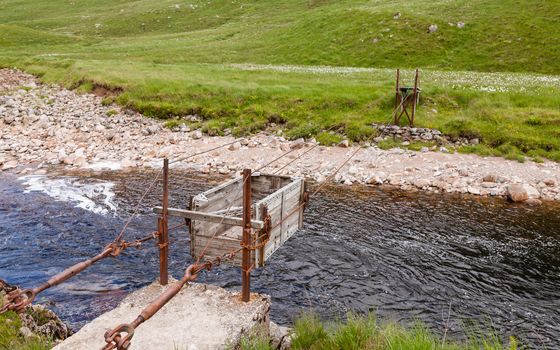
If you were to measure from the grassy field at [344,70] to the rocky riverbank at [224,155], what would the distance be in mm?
1595

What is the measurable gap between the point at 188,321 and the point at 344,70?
4197cm

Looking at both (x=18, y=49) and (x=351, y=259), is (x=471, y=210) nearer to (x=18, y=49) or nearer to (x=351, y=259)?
(x=351, y=259)

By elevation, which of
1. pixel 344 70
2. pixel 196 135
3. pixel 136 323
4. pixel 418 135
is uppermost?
pixel 136 323

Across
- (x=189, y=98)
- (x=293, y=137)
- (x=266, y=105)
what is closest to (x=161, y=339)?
(x=293, y=137)

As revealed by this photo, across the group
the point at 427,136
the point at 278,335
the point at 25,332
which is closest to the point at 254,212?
the point at 278,335

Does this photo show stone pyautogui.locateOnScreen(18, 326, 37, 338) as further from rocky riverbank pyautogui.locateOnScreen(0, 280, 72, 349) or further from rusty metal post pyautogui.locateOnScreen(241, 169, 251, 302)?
rusty metal post pyautogui.locateOnScreen(241, 169, 251, 302)

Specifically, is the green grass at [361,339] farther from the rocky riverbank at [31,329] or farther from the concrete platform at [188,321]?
the rocky riverbank at [31,329]

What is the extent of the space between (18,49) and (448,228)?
79178mm

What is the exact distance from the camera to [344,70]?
49.1 meters

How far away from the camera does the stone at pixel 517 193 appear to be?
2319 cm

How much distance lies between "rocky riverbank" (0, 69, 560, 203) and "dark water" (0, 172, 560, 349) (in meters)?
2.36

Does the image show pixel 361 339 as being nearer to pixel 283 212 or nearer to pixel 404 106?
pixel 283 212

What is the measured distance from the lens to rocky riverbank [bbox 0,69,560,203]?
25484mm

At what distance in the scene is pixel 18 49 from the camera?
257ft
